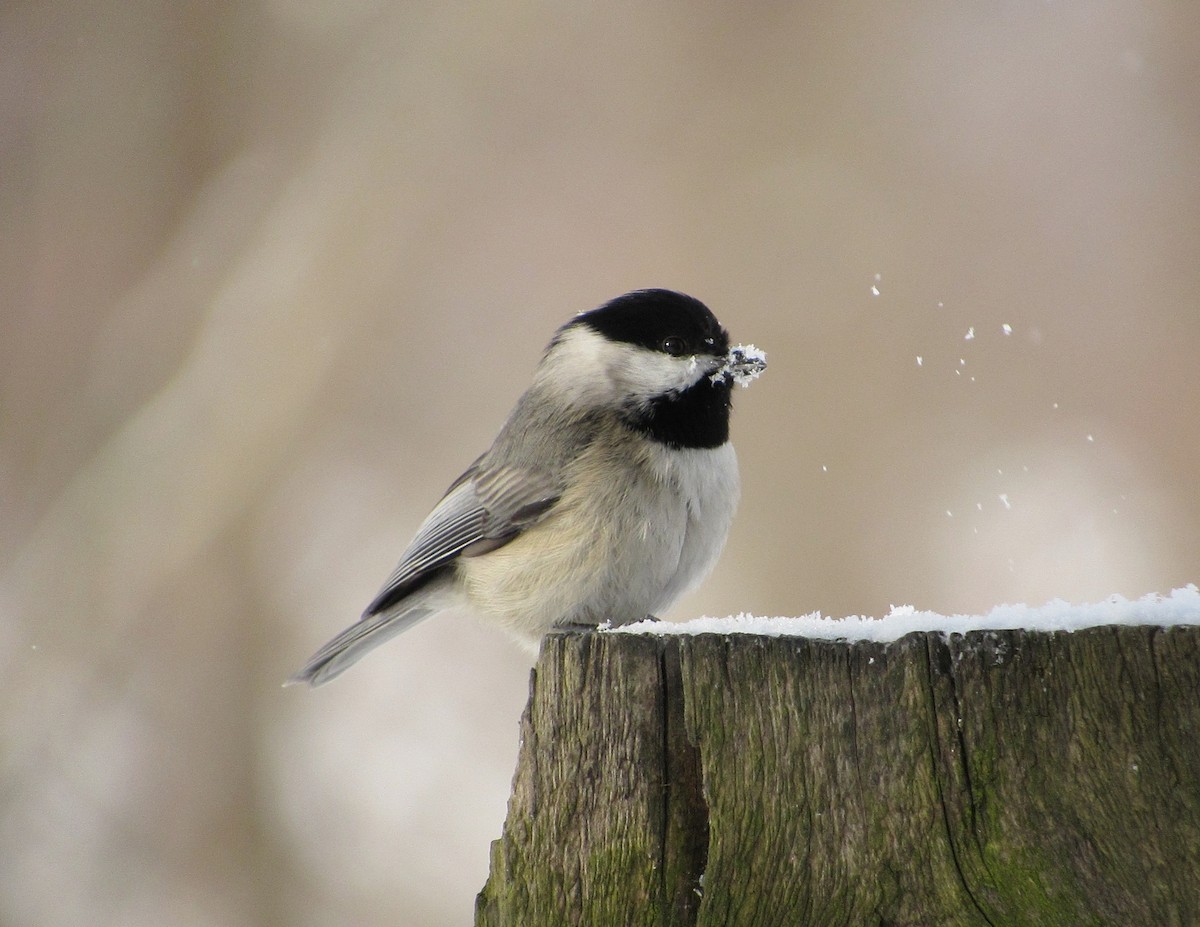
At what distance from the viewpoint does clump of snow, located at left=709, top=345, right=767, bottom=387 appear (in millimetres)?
2896

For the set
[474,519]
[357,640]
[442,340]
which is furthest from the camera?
[442,340]

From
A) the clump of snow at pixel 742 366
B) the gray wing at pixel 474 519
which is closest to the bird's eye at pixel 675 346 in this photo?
the clump of snow at pixel 742 366

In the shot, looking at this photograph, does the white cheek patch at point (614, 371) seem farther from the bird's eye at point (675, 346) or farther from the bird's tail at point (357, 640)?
the bird's tail at point (357, 640)

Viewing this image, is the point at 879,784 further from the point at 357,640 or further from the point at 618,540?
the point at 357,640

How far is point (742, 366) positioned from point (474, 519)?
2.97 ft

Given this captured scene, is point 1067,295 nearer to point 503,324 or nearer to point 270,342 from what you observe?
point 503,324

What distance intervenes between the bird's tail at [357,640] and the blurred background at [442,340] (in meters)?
2.23

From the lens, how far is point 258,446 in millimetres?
5895

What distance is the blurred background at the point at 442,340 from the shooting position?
524 centimetres

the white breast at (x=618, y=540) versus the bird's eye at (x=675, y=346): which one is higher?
the bird's eye at (x=675, y=346)

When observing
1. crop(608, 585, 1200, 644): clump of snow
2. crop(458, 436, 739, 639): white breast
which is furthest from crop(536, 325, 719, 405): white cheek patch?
crop(608, 585, 1200, 644): clump of snow

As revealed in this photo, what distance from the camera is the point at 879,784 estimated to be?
1.44m

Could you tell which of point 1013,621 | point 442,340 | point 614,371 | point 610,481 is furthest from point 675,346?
point 442,340

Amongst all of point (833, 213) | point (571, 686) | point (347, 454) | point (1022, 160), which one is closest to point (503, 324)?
point (347, 454)
